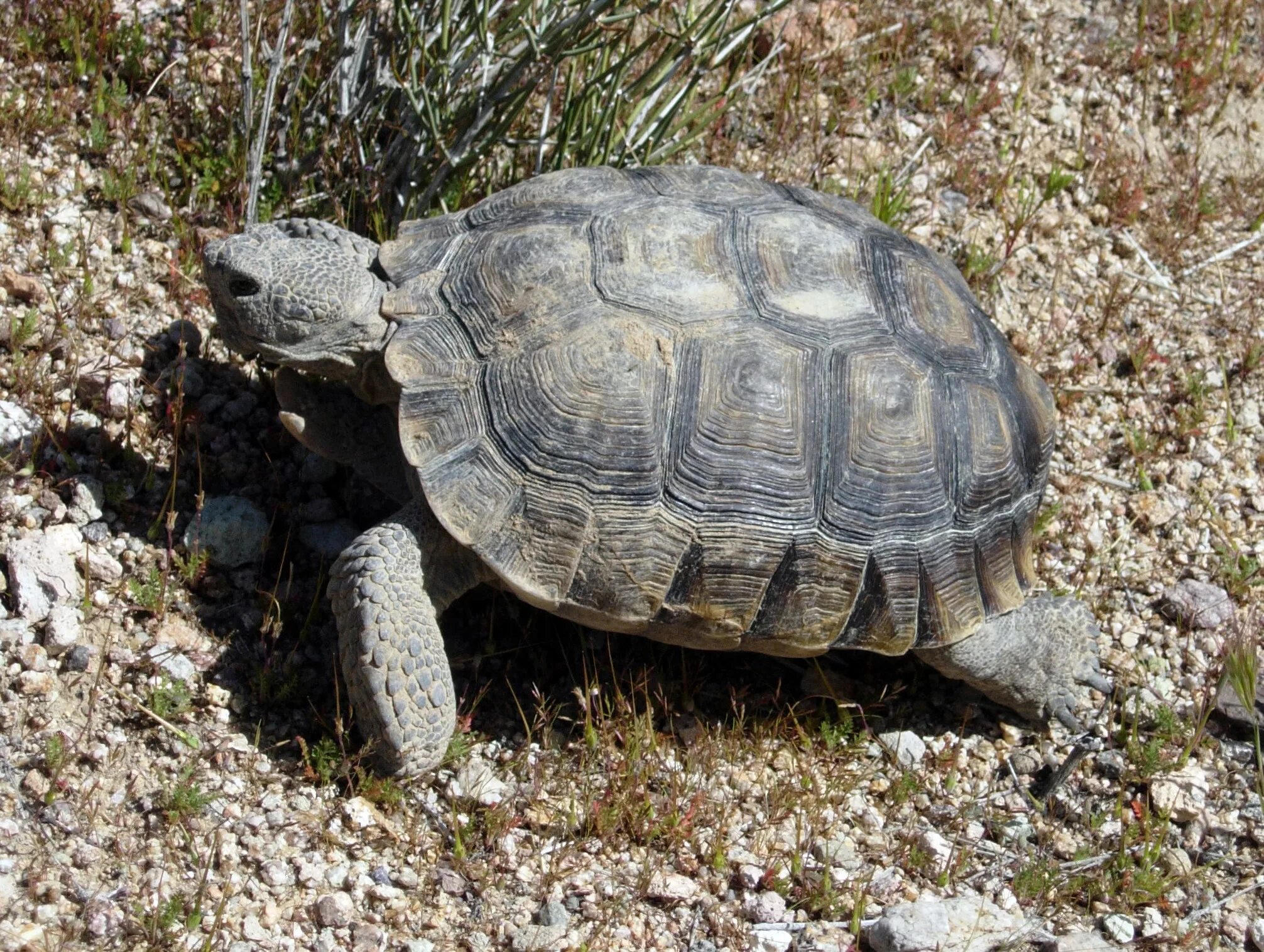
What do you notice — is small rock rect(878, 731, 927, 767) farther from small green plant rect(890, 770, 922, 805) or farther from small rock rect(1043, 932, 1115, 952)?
small rock rect(1043, 932, 1115, 952)

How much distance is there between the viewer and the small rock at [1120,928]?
3.46m

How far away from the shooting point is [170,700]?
3.49 m

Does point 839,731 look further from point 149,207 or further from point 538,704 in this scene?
point 149,207

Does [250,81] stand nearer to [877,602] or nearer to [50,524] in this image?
[50,524]

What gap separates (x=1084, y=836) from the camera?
149 inches

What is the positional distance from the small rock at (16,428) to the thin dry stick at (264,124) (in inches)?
42.5

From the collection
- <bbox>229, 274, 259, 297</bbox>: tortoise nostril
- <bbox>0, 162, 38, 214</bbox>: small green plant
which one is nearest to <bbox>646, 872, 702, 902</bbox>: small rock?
<bbox>229, 274, 259, 297</bbox>: tortoise nostril

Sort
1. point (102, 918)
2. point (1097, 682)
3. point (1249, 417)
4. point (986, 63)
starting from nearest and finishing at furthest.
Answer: point (102, 918) < point (1097, 682) < point (1249, 417) < point (986, 63)

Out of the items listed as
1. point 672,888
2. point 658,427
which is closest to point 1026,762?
point 672,888

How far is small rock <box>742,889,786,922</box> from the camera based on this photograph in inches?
133

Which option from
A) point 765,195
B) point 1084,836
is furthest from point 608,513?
point 1084,836

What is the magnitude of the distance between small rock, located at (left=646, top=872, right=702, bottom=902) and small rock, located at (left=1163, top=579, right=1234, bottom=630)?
215cm

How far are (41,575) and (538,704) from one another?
1564 millimetres

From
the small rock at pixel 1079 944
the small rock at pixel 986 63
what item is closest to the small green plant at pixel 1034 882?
the small rock at pixel 1079 944
